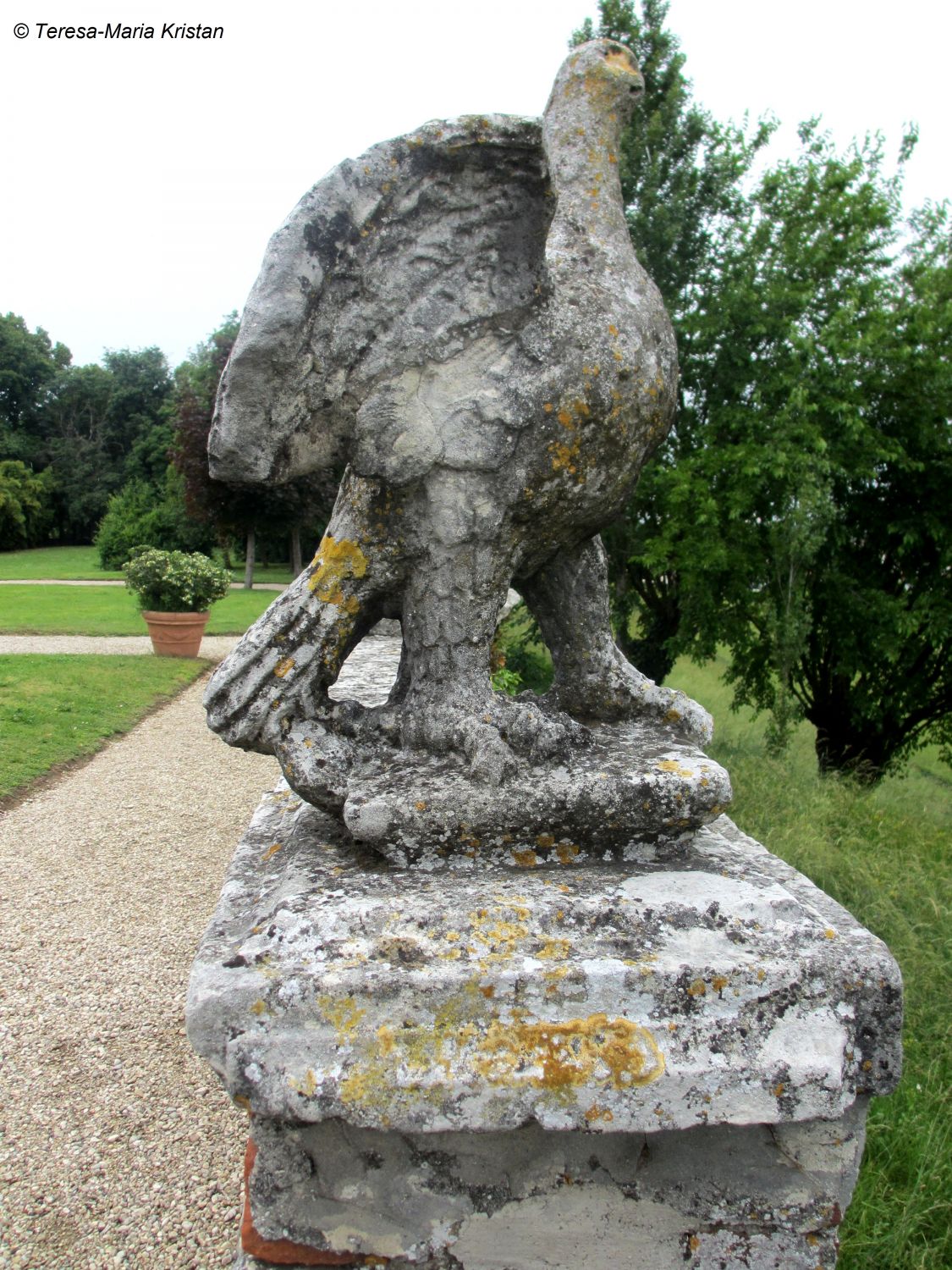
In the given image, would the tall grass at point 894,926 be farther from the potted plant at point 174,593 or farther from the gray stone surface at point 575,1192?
the potted plant at point 174,593

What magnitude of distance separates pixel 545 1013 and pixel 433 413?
118 centimetres

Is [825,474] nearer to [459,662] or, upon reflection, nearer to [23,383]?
[459,662]

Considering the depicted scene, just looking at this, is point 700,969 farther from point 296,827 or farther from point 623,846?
point 296,827

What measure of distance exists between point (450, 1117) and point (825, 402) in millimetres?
8395

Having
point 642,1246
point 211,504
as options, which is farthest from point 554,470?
point 211,504

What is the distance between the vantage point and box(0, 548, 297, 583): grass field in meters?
25.8

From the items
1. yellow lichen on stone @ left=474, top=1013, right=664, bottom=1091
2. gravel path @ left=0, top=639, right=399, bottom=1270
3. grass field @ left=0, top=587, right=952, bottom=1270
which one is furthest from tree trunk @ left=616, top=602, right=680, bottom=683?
yellow lichen on stone @ left=474, top=1013, right=664, bottom=1091

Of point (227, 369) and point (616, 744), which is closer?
point (227, 369)

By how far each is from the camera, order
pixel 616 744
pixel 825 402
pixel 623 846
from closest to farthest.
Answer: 1. pixel 623 846
2. pixel 616 744
3. pixel 825 402

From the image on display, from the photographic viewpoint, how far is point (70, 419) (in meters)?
39.2

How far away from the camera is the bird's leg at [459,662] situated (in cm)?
187

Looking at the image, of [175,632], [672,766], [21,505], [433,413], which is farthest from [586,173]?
[21,505]

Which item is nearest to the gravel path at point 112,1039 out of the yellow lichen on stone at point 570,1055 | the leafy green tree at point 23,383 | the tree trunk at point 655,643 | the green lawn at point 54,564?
the yellow lichen on stone at point 570,1055

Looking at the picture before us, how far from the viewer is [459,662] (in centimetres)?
195
